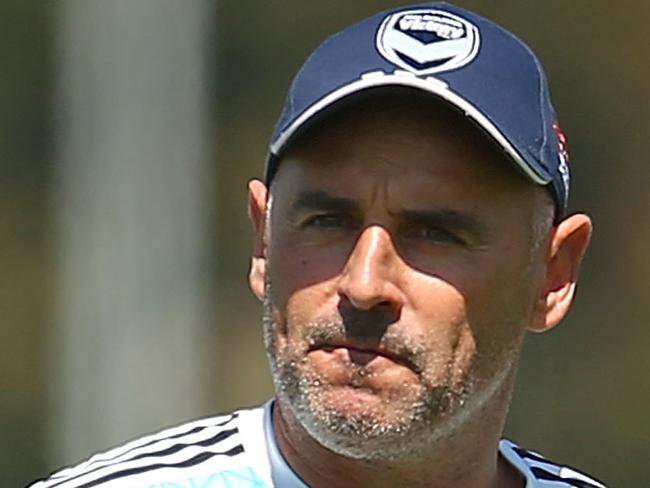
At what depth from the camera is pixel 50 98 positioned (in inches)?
220

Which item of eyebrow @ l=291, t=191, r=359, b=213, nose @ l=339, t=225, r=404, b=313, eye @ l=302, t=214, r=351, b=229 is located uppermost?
eyebrow @ l=291, t=191, r=359, b=213

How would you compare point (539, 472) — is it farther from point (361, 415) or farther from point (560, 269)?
point (361, 415)

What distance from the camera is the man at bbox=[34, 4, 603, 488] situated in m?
2.54

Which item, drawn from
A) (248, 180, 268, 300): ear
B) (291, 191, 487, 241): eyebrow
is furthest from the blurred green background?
(291, 191, 487, 241): eyebrow

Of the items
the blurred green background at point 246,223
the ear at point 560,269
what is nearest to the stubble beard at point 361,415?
the ear at point 560,269

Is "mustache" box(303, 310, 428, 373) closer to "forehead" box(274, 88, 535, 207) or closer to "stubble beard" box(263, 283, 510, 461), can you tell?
"stubble beard" box(263, 283, 510, 461)

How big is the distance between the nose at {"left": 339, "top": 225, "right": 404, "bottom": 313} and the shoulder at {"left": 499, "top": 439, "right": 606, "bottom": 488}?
48 cm

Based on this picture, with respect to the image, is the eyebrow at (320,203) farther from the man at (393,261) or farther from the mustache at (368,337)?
the mustache at (368,337)

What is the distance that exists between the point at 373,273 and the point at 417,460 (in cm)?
26

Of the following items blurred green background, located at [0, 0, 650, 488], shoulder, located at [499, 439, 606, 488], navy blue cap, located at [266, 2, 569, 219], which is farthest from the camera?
blurred green background, located at [0, 0, 650, 488]

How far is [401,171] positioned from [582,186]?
3.24 meters

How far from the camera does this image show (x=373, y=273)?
254cm

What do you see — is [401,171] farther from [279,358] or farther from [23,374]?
[23,374]

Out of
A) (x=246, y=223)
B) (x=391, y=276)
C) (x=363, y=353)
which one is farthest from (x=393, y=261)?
(x=246, y=223)
